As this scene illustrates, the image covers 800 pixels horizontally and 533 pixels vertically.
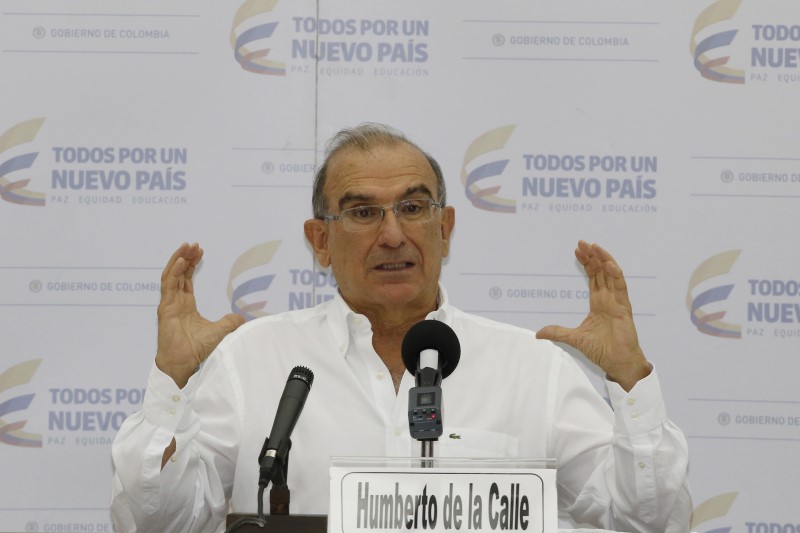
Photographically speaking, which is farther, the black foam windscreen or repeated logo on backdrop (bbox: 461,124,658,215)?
repeated logo on backdrop (bbox: 461,124,658,215)

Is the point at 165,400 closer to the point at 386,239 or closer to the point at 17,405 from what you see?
the point at 386,239

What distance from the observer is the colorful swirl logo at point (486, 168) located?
3.71 m

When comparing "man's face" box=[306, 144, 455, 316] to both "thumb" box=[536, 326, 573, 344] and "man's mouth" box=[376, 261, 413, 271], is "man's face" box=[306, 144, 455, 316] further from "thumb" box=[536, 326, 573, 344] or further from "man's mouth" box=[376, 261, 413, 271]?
"thumb" box=[536, 326, 573, 344]

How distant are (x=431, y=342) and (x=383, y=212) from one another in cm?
102

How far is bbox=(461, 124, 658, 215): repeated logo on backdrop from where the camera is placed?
370 cm

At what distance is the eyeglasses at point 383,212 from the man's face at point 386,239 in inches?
0.5

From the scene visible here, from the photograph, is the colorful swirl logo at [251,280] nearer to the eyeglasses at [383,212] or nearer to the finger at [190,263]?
the eyeglasses at [383,212]

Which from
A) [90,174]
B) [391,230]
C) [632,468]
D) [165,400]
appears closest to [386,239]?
[391,230]

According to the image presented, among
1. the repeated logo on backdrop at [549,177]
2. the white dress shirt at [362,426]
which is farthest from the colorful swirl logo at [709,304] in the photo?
the white dress shirt at [362,426]

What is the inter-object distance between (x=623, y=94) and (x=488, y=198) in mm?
635

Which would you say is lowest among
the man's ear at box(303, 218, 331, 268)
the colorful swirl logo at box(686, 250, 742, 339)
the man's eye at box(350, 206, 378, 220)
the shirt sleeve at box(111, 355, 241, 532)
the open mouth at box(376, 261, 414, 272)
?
the shirt sleeve at box(111, 355, 241, 532)

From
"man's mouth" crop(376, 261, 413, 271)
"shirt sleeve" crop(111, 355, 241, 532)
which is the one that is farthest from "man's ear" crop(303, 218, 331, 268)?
"shirt sleeve" crop(111, 355, 241, 532)

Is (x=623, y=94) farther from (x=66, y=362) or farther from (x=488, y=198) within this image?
(x=66, y=362)

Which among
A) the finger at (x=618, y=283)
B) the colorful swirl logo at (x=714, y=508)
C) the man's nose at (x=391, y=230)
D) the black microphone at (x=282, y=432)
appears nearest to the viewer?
the black microphone at (x=282, y=432)
